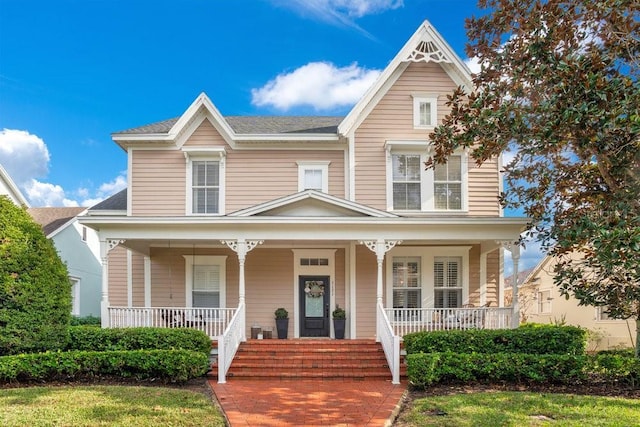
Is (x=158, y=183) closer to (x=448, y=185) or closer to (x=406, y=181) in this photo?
(x=406, y=181)

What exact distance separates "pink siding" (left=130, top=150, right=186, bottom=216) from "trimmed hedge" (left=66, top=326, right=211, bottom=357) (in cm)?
430

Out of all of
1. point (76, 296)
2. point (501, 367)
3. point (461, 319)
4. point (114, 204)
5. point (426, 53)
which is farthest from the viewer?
point (76, 296)

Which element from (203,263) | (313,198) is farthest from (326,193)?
(203,263)

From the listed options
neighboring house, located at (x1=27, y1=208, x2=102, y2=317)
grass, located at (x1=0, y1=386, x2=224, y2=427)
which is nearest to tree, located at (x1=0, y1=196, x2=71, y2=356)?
grass, located at (x1=0, y1=386, x2=224, y2=427)

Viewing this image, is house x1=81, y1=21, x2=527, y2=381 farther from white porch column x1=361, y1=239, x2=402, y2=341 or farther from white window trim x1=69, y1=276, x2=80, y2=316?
white window trim x1=69, y1=276, x2=80, y2=316

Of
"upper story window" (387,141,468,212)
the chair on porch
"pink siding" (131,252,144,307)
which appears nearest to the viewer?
the chair on porch

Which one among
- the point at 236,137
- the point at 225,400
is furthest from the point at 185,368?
the point at 236,137

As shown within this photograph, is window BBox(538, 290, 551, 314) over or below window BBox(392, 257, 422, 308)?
below

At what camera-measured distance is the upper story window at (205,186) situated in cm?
1370

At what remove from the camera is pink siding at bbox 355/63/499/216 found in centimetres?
1333

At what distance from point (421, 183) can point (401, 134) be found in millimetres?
1560

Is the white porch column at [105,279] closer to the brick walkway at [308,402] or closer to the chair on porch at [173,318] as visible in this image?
the chair on porch at [173,318]

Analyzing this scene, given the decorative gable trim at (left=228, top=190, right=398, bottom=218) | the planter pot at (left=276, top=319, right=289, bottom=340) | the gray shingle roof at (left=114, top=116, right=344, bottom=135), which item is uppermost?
the gray shingle roof at (left=114, top=116, right=344, bottom=135)

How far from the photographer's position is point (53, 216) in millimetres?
20656
